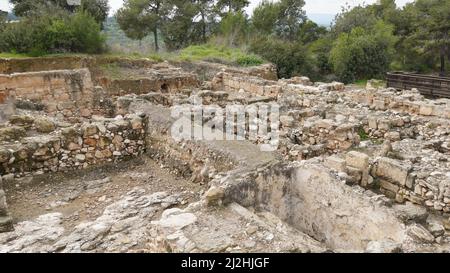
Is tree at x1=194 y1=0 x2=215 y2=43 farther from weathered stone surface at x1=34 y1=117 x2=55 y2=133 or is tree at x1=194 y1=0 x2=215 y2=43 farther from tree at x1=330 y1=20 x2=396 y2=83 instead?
weathered stone surface at x1=34 y1=117 x2=55 y2=133

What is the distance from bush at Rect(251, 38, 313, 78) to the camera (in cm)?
→ 1956

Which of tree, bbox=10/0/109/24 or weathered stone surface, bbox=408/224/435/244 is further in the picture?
tree, bbox=10/0/109/24

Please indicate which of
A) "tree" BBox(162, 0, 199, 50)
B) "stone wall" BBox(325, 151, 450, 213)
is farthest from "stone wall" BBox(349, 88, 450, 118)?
"tree" BBox(162, 0, 199, 50)

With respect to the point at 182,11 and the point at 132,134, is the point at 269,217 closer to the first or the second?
the point at 132,134

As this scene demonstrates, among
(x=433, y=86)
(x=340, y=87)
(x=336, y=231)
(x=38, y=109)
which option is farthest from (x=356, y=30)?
(x=336, y=231)

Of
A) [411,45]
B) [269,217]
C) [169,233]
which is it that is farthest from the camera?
[411,45]

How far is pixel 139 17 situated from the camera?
23.9 meters

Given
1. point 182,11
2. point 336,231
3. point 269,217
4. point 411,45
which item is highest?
point 182,11

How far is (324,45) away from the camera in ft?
79.1

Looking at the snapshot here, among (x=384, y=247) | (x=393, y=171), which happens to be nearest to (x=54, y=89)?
(x=393, y=171)

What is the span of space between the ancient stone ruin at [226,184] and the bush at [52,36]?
26.8 feet

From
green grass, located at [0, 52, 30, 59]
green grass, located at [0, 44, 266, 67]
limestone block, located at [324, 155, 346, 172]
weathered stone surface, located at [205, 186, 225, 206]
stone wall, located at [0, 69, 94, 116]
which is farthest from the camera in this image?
green grass, located at [0, 44, 266, 67]

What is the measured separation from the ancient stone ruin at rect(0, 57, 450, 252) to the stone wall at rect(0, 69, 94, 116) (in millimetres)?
1915
